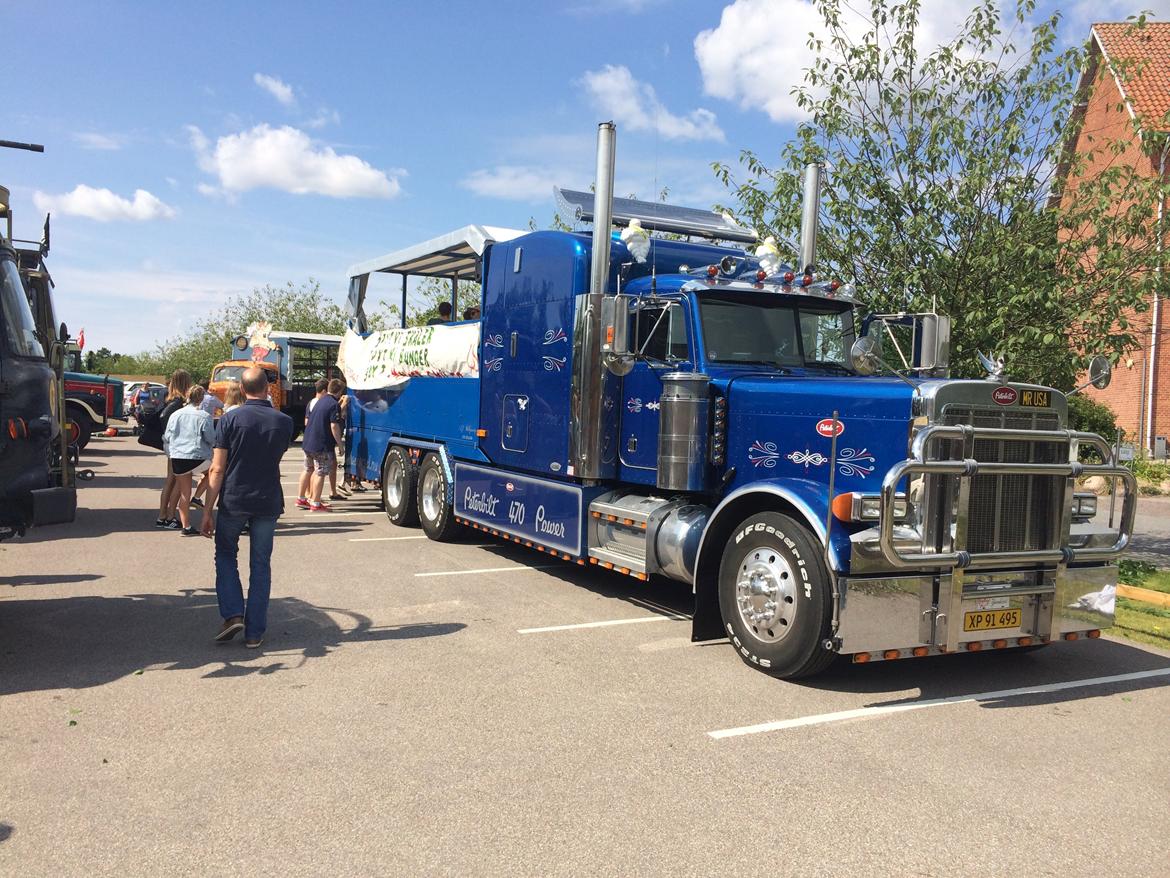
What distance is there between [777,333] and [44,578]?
658 cm

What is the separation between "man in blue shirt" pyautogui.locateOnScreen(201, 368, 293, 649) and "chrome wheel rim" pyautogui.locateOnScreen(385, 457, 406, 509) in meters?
5.64

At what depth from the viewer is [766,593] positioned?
6191mm

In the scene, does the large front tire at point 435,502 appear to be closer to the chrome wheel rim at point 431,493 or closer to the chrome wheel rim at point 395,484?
the chrome wheel rim at point 431,493

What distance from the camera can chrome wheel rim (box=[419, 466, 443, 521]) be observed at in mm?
11328

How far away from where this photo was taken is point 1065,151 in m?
9.73

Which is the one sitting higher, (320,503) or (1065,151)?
(1065,151)

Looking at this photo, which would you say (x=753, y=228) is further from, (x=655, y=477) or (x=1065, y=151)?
(x=655, y=477)

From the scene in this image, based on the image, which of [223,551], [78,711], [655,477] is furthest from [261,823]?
[655,477]

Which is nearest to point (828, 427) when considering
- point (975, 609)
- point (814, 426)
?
point (814, 426)

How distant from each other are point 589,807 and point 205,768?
1.76 metres

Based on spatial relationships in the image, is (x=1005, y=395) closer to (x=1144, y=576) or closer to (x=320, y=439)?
(x=1144, y=576)

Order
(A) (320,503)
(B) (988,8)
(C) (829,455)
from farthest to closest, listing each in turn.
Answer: (A) (320,503) → (B) (988,8) → (C) (829,455)

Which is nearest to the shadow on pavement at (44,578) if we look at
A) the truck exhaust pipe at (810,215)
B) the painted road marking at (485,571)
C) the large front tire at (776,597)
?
the painted road marking at (485,571)

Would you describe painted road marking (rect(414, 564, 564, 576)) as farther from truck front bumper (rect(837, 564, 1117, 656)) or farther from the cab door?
truck front bumper (rect(837, 564, 1117, 656))
